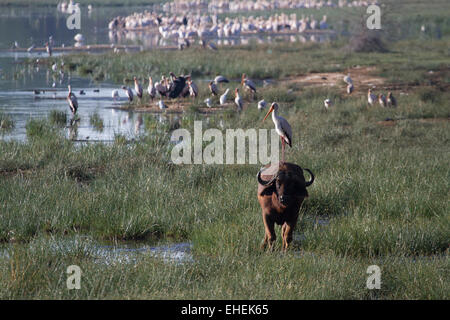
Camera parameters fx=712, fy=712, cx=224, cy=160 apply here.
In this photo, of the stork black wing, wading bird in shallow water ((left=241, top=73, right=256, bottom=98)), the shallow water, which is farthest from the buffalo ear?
the stork black wing

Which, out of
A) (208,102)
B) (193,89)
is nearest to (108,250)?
(208,102)

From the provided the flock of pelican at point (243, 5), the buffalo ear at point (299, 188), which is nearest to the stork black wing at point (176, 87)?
the buffalo ear at point (299, 188)

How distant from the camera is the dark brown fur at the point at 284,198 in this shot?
6.79 metres

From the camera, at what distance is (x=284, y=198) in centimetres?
673

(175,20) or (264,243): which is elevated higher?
(175,20)

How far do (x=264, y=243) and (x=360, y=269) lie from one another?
3.79ft

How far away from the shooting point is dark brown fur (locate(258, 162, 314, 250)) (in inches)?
267

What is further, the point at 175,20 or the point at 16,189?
the point at 175,20

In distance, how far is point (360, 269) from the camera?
21.5 ft

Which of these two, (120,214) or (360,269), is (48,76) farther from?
(360,269)

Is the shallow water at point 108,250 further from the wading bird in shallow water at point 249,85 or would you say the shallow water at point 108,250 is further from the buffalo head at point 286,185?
the wading bird in shallow water at point 249,85

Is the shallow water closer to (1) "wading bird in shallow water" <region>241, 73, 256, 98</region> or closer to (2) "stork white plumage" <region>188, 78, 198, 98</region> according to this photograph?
(1) "wading bird in shallow water" <region>241, 73, 256, 98</region>

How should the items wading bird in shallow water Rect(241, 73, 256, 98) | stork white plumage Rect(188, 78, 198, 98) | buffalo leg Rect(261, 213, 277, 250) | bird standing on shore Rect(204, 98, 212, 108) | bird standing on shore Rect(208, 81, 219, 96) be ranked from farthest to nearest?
1. bird standing on shore Rect(208, 81, 219, 96)
2. stork white plumage Rect(188, 78, 198, 98)
3. wading bird in shallow water Rect(241, 73, 256, 98)
4. bird standing on shore Rect(204, 98, 212, 108)
5. buffalo leg Rect(261, 213, 277, 250)
